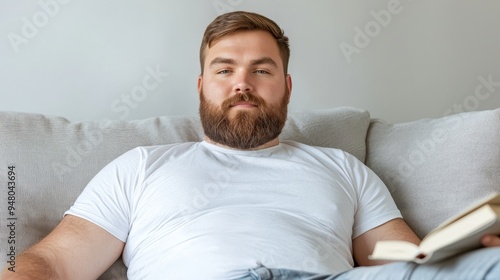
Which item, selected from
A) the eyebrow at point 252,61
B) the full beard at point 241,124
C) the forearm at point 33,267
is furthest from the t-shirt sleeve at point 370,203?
the forearm at point 33,267

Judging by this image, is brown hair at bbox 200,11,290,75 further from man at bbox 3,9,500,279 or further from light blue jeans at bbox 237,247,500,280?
light blue jeans at bbox 237,247,500,280

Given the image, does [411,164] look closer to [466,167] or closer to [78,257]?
[466,167]

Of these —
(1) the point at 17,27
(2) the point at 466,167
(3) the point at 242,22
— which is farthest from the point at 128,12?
(2) the point at 466,167

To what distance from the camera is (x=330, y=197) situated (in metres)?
1.60

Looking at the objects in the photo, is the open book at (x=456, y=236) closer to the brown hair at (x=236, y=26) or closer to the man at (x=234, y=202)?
the man at (x=234, y=202)

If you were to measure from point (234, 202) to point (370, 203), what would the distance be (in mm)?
378

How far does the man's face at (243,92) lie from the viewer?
174cm

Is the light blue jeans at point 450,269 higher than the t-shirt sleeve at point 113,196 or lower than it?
higher

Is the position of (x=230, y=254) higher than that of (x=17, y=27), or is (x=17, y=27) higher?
(x=17, y=27)

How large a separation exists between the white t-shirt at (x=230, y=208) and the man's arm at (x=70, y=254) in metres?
0.03

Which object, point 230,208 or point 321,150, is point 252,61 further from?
point 230,208

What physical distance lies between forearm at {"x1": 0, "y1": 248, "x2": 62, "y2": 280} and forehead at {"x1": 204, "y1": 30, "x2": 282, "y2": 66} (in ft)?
2.40

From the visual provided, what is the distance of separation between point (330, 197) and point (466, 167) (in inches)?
15.4

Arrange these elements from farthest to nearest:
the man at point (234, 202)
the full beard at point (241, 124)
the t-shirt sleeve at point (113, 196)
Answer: the full beard at point (241, 124)
the t-shirt sleeve at point (113, 196)
the man at point (234, 202)
